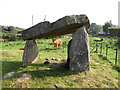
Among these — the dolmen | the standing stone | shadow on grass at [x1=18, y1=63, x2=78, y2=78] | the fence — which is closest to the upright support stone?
shadow on grass at [x1=18, y1=63, x2=78, y2=78]

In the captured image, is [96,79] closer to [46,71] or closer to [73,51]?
[73,51]

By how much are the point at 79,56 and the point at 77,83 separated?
181 cm

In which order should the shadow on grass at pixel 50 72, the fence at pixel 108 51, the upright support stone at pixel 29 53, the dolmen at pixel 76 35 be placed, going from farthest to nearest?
the fence at pixel 108 51 → the upright support stone at pixel 29 53 → the dolmen at pixel 76 35 → the shadow on grass at pixel 50 72

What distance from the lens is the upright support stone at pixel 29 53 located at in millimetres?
9548

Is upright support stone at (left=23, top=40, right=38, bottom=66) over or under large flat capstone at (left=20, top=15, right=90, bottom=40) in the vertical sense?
under

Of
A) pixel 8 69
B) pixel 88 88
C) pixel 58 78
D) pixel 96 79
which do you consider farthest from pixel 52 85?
pixel 8 69

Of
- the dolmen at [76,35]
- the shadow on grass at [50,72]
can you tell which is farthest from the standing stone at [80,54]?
the shadow on grass at [50,72]

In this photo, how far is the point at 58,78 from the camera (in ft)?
23.1

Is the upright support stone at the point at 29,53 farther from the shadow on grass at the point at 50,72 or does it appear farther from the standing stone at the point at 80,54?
the standing stone at the point at 80,54

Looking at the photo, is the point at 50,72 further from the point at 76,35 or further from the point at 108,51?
the point at 108,51

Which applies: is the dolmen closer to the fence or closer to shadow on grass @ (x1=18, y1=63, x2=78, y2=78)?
shadow on grass @ (x1=18, y1=63, x2=78, y2=78)

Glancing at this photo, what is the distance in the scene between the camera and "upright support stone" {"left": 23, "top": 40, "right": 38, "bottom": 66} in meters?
9.55

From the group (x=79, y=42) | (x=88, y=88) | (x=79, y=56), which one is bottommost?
(x=88, y=88)

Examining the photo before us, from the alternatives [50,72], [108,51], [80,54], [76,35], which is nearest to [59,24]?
[76,35]
